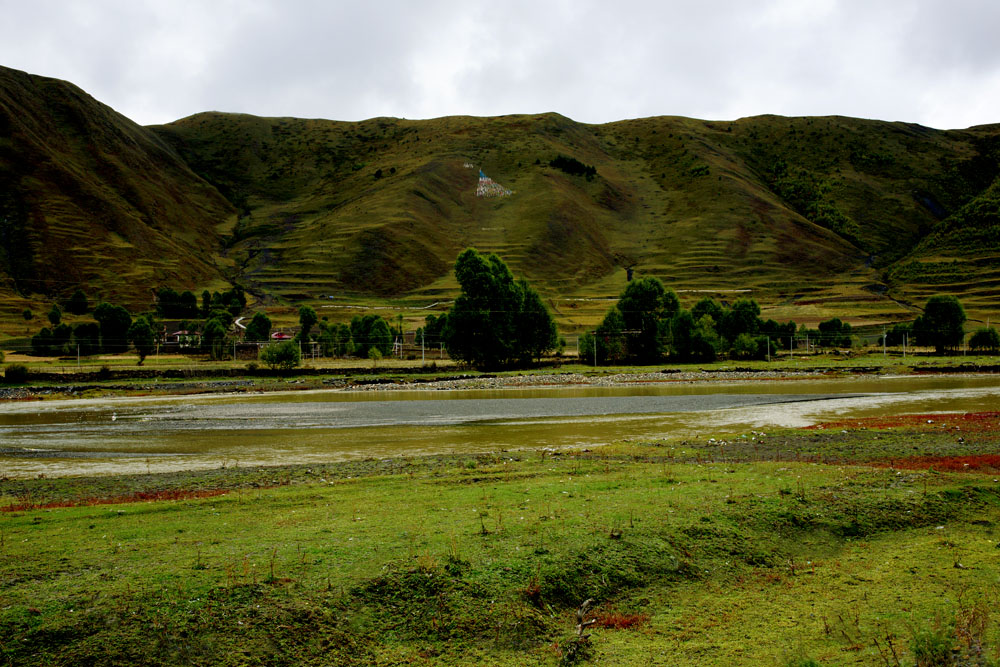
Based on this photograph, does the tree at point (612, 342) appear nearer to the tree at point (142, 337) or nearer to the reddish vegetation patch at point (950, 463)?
the tree at point (142, 337)

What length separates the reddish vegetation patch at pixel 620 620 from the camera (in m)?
9.64

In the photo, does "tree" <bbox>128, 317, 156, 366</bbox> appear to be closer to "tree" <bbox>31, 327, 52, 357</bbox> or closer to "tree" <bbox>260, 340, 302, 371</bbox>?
"tree" <bbox>31, 327, 52, 357</bbox>

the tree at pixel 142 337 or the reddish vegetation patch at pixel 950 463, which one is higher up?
the tree at pixel 142 337

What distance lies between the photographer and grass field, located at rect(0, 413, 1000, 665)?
872 cm

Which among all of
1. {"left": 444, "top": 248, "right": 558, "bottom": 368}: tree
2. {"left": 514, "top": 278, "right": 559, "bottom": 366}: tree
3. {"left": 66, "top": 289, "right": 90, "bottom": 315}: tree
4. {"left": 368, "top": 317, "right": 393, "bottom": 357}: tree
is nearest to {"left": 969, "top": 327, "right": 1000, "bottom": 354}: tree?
{"left": 514, "top": 278, "right": 559, "bottom": 366}: tree

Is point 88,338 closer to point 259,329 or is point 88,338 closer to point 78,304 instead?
point 259,329

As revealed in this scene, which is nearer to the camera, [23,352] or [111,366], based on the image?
[111,366]

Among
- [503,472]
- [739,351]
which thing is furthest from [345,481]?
[739,351]

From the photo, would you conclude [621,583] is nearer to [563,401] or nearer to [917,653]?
[917,653]

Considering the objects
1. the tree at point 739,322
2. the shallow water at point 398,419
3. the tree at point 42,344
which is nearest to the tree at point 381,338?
the shallow water at point 398,419

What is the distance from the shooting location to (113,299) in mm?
192125

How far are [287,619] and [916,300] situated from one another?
A: 22297 centimetres

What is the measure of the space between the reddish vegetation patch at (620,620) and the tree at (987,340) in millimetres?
138222

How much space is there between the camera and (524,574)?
1069 centimetres
